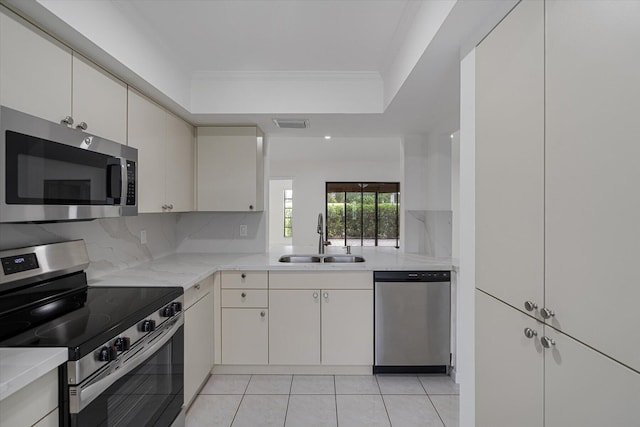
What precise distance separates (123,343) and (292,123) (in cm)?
206

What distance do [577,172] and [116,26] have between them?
2.01 metres

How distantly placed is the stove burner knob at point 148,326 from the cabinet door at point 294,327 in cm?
115

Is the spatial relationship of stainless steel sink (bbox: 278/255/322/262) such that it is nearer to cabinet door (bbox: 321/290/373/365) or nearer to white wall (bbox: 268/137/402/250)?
cabinet door (bbox: 321/290/373/365)

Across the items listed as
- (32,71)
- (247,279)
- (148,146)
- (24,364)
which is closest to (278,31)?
(148,146)

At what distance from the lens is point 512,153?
1132 millimetres

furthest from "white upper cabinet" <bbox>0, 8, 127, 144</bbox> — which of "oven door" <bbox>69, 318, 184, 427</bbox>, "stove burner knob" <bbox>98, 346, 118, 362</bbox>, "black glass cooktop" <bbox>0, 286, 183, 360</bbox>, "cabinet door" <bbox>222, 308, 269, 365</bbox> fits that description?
"cabinet door" <bbox>222, 308, 269, 365</bbox>

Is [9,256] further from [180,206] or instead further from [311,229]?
[311,229]

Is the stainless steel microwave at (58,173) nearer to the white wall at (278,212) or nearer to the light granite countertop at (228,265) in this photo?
the light granite countertop at (228,265)

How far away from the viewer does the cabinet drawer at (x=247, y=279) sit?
2.64 metres

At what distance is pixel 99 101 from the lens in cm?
169

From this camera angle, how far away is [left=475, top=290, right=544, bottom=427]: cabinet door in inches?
39.9

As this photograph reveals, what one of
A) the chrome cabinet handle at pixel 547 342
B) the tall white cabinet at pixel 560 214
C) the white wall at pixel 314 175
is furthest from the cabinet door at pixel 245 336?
the white wall at pixel 314 175

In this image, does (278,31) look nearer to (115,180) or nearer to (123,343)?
(115,180)

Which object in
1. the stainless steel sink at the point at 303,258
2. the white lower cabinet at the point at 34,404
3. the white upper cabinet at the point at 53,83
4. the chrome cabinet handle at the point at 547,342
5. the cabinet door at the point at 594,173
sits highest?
the white upper cabinet at the point at 53,83
